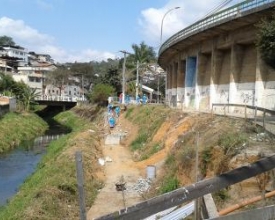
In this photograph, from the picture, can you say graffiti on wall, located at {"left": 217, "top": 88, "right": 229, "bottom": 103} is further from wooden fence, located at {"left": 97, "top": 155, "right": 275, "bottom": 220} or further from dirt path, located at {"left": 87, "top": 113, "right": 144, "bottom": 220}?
wooden fence, located at {"left": 97, "top": 155, "right": 275, "bottom": 220}

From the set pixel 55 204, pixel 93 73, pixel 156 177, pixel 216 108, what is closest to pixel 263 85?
pixel 216 108

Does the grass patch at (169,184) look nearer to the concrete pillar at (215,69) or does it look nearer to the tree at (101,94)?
the concrete pillar at (215,69)

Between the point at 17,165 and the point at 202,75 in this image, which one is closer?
the point at 17,165

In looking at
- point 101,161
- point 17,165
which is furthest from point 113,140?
point 101,161

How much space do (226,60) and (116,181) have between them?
19682 mm

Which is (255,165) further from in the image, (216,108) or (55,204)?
(216,108)

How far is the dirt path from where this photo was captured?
1688 cm

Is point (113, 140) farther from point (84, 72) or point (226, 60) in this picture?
point (84, 72)

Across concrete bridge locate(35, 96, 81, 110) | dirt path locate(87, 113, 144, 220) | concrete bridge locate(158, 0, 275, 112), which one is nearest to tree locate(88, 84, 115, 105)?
concrete bridge locate(35, 96, 81, 110)

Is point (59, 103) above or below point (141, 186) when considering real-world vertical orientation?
above

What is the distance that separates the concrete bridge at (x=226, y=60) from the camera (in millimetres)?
29362

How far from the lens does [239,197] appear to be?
38.5 ft

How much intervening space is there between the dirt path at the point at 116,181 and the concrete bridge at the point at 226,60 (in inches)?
318

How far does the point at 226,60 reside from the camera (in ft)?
123
